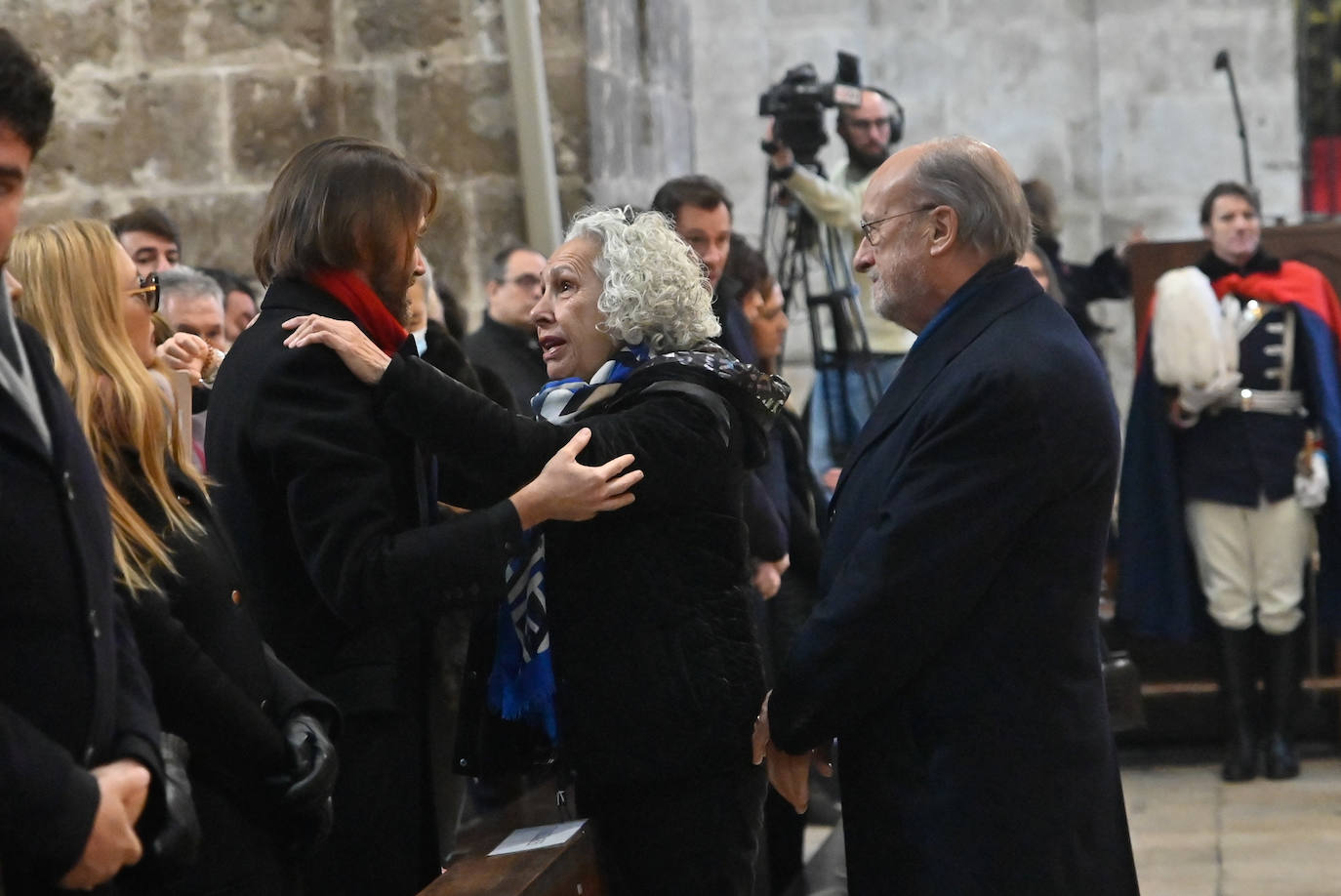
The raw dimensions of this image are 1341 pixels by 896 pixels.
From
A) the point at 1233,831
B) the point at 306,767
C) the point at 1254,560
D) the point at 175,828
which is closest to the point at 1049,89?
the point at 1254,560

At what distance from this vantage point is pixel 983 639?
2.60 m

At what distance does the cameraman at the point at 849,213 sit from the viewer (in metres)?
6.55

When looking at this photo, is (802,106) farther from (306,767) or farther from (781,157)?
(306,767)

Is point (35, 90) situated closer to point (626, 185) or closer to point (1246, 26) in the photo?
point (626, 185)

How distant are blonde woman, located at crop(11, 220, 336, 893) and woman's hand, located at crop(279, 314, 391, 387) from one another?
0.85 feet

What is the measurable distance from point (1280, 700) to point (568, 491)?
4.23 meters

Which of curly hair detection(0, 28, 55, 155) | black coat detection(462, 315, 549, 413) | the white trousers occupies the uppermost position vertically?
curly hair detection(0, 28, 55, 155)

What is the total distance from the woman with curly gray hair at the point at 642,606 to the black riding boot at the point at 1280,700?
3.77 meters

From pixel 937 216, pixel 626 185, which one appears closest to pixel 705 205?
pixel 626 185

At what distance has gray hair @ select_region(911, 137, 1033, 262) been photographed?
277cm

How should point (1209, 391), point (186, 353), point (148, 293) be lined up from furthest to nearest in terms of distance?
point (1209, 391)
point (186, 353)
point (148, 293)

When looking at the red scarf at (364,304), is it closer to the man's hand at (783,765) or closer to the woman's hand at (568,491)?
the woman's hand at (568,491)

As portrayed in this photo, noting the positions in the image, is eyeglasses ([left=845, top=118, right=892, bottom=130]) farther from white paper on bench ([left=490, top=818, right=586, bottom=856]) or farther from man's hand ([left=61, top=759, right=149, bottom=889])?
man's hand ([left=61, top=759, right=149, bottom=889])

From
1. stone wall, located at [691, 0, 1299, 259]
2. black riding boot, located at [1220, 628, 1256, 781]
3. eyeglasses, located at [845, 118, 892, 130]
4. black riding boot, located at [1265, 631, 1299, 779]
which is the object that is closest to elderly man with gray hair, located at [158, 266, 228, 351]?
eyeglasses, located at [845, 118, 892, 130]
